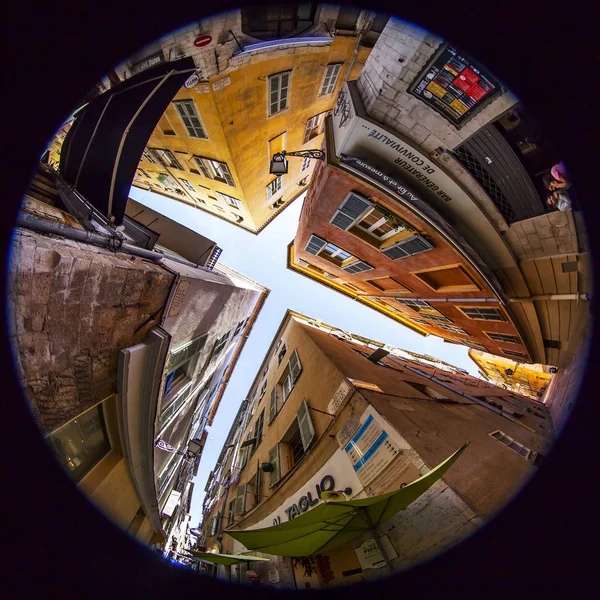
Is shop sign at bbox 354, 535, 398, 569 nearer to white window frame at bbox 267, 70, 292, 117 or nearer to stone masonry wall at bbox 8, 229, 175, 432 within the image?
stone masonry wall at bbox 8, 229, 175, 432

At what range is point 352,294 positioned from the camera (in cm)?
2106

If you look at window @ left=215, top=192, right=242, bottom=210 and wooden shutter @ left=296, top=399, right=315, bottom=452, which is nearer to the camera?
wooden shutter @ left=296, top=399, right=315, bottom=452

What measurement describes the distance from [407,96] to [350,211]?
3334 mm

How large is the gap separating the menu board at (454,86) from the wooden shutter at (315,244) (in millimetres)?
6657

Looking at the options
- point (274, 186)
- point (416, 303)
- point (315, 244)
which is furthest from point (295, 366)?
point (274, 186)

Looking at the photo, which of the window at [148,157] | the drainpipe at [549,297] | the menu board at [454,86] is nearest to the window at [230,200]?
the window at [148,157]

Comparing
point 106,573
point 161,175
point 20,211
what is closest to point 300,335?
point 106,573

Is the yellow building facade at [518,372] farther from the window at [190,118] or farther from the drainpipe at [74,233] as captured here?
the drainpipe at [74,233]

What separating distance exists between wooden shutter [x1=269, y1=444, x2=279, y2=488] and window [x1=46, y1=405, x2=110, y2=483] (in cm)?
421

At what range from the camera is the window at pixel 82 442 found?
3634mm

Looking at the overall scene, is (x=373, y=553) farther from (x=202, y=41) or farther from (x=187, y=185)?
(x=187, y=185)

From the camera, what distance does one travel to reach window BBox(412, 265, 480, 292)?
26.0 ft

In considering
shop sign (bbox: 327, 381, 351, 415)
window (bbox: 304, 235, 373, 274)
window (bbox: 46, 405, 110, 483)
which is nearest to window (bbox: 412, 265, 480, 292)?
window (bbox: 304, 235, 373, 274)

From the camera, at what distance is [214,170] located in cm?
1020
